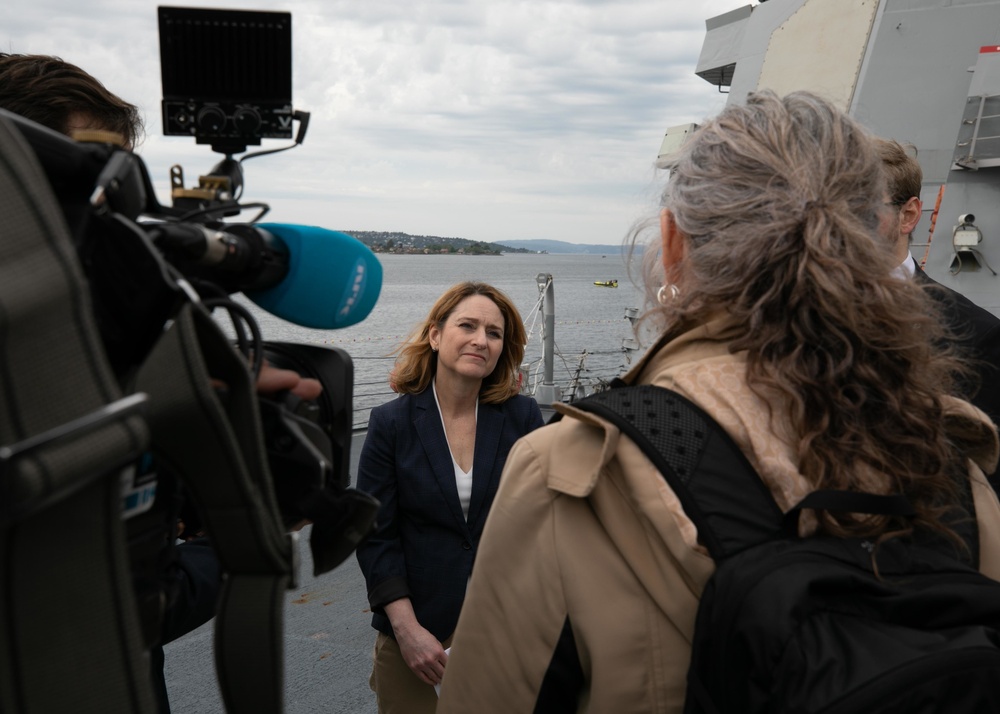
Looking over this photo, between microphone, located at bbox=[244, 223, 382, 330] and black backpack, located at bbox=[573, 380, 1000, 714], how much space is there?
0.34 metres

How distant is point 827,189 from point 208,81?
84cm

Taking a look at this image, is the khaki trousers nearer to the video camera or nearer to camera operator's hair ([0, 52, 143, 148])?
the video camera

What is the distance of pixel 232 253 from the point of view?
928 millimetres

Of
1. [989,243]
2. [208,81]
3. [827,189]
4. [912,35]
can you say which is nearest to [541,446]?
[827,189]

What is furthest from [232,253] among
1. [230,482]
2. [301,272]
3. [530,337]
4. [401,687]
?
[530,337]

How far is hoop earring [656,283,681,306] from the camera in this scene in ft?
3.94

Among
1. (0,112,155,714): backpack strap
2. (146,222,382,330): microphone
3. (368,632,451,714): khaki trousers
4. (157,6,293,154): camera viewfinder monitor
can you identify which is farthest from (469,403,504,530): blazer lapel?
(0,112,155,714): backpack strap

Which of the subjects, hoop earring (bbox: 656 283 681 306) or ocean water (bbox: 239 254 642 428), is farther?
ocean water (bbox: 239 254 642 428)

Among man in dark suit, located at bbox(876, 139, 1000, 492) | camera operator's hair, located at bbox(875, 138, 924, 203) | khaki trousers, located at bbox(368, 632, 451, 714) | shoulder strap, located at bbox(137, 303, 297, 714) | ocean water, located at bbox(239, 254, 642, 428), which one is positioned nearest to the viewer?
shoulder strap, located at bbox(137, 303, 297, 714)

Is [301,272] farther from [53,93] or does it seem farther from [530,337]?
[530,337]

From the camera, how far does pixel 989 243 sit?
19.2 feet

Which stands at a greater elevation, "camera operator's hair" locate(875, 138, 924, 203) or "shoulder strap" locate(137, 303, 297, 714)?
"camera operator's hair" locate(875, 138, 924, 203)

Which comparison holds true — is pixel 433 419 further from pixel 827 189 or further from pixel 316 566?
pixel 827 189

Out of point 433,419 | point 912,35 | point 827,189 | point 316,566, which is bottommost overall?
point 433,419
